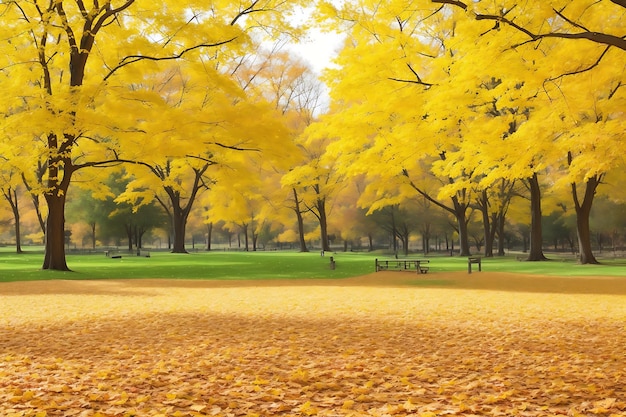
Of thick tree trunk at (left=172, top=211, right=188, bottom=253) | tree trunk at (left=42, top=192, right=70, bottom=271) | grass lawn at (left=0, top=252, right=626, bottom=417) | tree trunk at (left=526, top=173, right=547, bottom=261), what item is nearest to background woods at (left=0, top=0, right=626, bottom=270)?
tree trunk at (left=42, top=192, right=70, bottom=271)

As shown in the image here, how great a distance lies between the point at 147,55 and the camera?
66.3 feet

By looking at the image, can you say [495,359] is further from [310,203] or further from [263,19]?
[310,203]

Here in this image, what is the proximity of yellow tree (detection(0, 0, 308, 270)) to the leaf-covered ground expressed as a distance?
25.7ft

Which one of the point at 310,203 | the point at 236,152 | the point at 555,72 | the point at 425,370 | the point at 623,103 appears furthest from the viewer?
the point at 310,203

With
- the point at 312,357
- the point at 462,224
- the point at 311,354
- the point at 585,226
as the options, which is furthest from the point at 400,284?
the point at 462,224

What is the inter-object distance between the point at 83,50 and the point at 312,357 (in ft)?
55.3

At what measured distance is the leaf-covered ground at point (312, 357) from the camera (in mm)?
4770

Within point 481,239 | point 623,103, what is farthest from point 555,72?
point 481,239

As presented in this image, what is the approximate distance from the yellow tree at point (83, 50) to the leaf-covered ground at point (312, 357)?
25.7ft

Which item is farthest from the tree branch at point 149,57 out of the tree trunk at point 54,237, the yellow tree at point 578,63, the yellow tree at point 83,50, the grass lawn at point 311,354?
the yellow tree at point 578,63

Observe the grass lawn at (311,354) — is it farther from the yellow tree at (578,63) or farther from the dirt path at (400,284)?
the yellow tree at (578,63)

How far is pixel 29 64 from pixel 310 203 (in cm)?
2940

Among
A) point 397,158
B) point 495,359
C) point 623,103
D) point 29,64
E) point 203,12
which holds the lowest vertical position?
point 495,359

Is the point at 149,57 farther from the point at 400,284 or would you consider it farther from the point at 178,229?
the point at 178,229
